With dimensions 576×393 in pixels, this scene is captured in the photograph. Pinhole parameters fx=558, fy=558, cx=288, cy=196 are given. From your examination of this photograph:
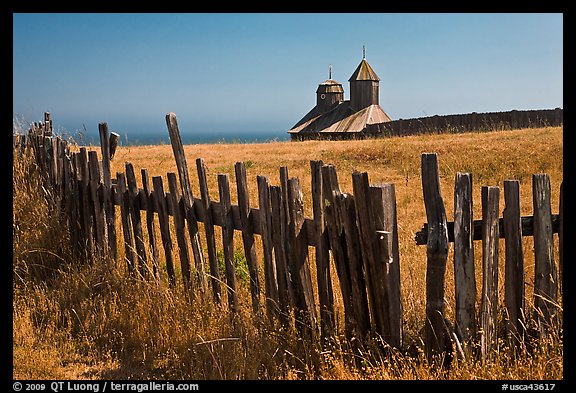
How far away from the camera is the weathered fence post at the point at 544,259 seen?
3.73 meters

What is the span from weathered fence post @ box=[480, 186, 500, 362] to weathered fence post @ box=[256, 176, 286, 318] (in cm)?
148

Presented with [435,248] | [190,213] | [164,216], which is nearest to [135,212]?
[164,216]

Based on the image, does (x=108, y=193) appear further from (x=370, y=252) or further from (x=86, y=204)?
(x=370, y=252)

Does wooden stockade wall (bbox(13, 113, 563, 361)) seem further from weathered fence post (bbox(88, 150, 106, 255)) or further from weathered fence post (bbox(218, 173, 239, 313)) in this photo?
weathered fence post (bbox(88, 150, 106, 255))

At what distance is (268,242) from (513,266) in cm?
178

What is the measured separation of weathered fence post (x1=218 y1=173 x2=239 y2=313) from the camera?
4672mm

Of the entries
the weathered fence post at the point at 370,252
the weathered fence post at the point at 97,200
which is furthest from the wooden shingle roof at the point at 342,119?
the weathered fence post at the point at 370,252

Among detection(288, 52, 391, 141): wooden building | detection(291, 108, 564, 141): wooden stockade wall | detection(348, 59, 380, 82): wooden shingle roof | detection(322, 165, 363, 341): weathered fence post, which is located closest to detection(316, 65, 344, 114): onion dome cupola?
detection(288, 52, 391, 141): wooden building

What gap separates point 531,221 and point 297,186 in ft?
5.37

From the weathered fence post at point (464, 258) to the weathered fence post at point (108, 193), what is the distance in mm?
4019

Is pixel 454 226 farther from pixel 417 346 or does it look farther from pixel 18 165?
pixel 18 165

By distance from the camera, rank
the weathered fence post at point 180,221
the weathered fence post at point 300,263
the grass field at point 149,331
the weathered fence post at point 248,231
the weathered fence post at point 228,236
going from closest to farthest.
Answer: the grass field at point 149,331 < the weathered fence post at point 300,263 < the weathered fence post at point 248,231 < the weathered fence post at point 228,236 < the weathered fence post at point 180,221

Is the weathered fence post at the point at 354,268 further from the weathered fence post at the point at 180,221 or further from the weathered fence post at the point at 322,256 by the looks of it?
the weathered fence post at the point at 180,221

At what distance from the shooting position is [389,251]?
3625 mm
